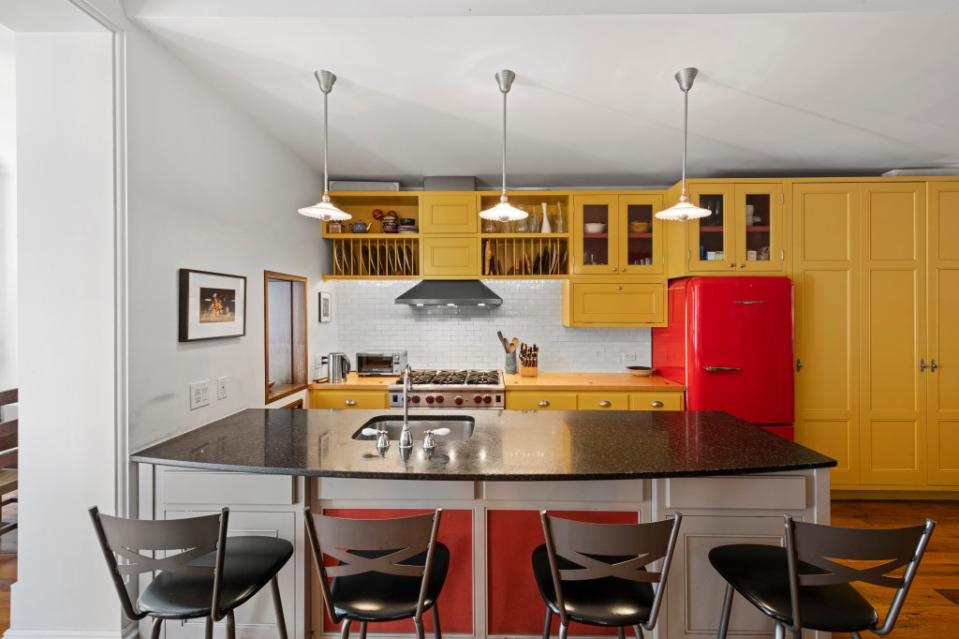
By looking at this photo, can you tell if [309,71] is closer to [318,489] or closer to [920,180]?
[318,489]

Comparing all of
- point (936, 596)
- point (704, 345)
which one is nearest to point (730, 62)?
point (704, 345)

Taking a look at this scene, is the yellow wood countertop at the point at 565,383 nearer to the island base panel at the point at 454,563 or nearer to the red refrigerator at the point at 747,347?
the red refrigerator at the point at 747,347

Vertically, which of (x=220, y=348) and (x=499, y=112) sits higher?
(x=499, y=112)

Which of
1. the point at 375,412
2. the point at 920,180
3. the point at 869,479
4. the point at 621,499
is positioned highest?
the point at 920,180

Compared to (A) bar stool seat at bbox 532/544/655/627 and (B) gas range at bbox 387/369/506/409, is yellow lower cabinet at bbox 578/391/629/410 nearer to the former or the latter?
(B) gas range at bbox 387/369/506/409

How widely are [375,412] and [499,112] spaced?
1.89 metres

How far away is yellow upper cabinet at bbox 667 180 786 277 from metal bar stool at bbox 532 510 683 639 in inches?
107

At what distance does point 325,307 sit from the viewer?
13.6ft

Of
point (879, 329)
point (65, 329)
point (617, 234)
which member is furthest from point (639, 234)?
point (65, 329)

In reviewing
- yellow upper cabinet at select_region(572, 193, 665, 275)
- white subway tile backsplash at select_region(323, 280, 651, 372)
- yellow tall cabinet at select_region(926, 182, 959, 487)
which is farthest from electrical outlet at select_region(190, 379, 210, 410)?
yellow tall cabinet at select_region(926, 182, 959, 487)

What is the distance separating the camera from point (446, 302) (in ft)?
13.0

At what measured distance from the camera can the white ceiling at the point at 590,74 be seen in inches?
75.7

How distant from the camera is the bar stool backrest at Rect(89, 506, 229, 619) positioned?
138 cm

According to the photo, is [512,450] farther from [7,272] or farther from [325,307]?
[7,272]
